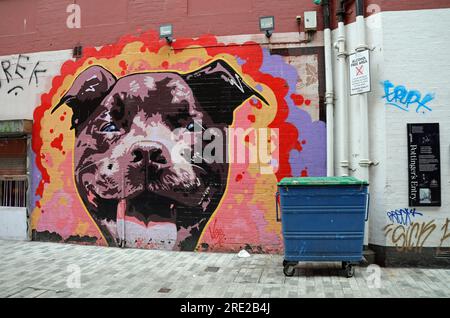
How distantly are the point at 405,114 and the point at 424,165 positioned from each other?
33.4 inches

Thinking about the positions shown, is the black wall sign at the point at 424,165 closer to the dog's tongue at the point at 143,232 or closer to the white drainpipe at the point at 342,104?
the white drainpipe at the point at 342,104

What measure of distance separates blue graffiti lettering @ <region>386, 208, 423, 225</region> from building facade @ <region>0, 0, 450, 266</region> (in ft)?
0.07

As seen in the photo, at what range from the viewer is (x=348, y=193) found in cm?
555

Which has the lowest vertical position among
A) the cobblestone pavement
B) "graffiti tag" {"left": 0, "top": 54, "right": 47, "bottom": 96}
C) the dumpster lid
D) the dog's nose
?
the cobblestone pavement

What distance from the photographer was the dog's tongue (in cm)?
734

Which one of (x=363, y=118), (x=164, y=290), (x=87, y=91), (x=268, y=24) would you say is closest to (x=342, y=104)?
(x=363, y=118)

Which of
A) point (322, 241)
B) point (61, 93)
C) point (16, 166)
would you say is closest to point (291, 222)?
point (322, 241)

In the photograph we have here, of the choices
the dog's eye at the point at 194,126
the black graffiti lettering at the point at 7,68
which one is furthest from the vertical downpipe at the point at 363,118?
the black graffiti lettering at the point at 7,68

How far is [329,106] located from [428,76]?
5.19ft

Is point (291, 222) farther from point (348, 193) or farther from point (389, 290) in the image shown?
point (389, 290)

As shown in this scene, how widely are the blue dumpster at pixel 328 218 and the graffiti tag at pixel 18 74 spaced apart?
5976 mm

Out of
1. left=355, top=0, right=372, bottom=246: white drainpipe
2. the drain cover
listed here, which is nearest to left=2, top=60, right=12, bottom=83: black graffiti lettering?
the drain cover

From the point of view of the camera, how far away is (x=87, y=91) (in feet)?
26.0

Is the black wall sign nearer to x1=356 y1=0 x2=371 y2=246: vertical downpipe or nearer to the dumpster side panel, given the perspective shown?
x1=356 y1=0 x2=371 y2=246: vertical downpipe
